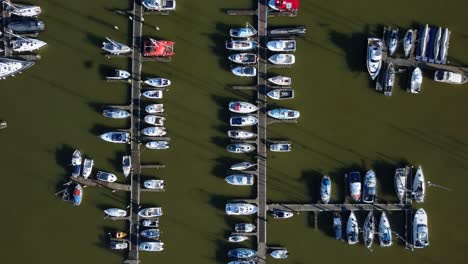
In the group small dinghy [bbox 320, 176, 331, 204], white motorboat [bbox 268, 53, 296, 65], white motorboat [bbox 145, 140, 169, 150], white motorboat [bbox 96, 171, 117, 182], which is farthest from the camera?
white motorboat [bbox 96, 171, 117, 182]

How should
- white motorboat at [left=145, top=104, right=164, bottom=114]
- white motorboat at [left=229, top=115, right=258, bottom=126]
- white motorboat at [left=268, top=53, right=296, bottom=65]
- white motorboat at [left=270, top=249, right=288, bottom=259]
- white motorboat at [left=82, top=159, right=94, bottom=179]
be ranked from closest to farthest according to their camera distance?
white motorboat at [left=270, top=249, right=288, bottom=259], white motorboat at [left=268, top=53, right=296, bottom=65], white motorboat at [left=229, top=115, right=258, bottom=126], white motorboat at [left=145, top=104, right=164, bottom=114], white motorboat at [left=82, top=159, right=94, bottom=179]

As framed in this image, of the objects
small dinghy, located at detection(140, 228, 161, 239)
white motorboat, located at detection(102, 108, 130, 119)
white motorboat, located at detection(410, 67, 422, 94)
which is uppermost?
white motorboat, located at detection(410, 67, 422, 94)

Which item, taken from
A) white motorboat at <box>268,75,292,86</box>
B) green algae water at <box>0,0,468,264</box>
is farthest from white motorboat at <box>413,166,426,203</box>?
white motorboat at <box>268,75,292,86</box>

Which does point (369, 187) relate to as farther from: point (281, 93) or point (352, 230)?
point (281, 93)

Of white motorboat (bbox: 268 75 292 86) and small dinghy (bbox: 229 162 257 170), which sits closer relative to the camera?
white motorboat (bbox: 268 75 292 86)

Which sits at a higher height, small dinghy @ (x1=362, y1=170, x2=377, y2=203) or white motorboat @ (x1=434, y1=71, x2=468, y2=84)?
white motorboat @ (x1=434, y1=71, x2=468, y2=84)

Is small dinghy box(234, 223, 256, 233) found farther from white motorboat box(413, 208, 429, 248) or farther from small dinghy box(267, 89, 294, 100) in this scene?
white motorboat box(413, 208, 429, 248)
